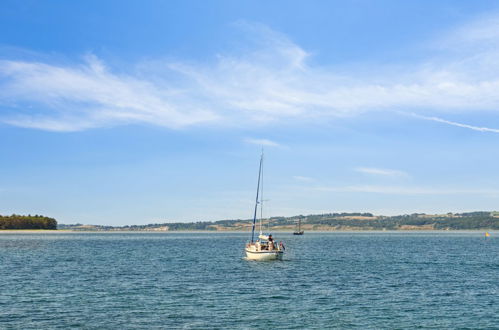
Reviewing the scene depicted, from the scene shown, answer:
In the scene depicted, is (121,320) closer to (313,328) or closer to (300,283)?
(313,328)

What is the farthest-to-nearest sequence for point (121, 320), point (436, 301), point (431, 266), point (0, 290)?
point (431, 266) → point (0, 290) → point (436, 301) → point (121, 320)

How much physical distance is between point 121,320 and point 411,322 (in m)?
22.7

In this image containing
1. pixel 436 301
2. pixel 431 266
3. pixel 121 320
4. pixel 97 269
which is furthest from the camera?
pixel 431 266

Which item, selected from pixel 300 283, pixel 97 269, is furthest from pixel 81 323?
pixel 97 269

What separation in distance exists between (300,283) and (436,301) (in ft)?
61.0

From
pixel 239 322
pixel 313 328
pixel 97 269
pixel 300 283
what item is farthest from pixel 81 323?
pixel 97 269

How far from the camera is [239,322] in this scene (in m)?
41.0

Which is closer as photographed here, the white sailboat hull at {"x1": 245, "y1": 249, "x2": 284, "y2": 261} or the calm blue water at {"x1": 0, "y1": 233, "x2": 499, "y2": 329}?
the calm blue water at {"x1": 0, "y1": 233, "x2": 499, "y2": 329}

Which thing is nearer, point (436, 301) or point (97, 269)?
point (436, 301)

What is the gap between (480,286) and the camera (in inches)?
2499

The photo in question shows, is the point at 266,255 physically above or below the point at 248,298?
above

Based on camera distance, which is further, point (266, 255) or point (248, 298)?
point (266, 255)

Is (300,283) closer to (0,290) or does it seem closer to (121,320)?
(121,320)

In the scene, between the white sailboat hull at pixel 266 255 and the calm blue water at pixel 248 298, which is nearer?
the calm blue water at pixel 248 298
